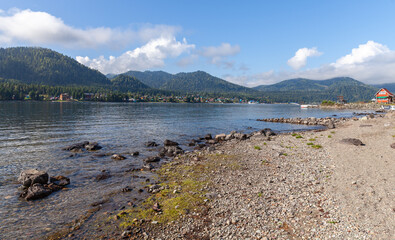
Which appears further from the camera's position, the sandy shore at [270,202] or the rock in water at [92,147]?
the rock in water at [92,147]

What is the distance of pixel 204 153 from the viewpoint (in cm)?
2659

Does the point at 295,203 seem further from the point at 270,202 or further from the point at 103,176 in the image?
the point at 103,176

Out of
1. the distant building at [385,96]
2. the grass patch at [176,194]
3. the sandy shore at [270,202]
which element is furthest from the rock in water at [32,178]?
the distant building at [385,96]

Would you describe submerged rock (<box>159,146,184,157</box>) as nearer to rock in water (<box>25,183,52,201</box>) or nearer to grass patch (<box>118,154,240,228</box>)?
grass patch (<box>118,154,240,228</box>)

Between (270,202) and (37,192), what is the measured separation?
1583cm

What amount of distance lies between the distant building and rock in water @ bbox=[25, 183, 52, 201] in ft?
751

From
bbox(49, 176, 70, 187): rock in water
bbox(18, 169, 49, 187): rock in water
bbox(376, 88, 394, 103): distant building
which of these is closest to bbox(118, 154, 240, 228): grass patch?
bbox(49, 176, 70, 187): rock in water

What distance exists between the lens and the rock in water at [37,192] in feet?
46.6

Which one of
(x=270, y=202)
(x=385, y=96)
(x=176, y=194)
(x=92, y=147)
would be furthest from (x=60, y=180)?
(x=385, y=96)

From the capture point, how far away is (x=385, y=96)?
174750 mm

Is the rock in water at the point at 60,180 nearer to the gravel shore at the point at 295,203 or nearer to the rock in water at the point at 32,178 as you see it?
the rock in water at the point at 32,178

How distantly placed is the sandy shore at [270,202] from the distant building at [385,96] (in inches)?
8026

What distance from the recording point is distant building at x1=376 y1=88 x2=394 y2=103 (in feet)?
553

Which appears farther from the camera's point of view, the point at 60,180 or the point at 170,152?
the point at 170,152
